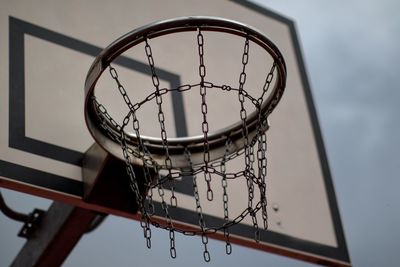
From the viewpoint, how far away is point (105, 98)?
98.4 inches

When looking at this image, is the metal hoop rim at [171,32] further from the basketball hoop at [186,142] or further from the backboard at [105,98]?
the backboard at [105,98]

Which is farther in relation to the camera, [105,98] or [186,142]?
[105,98]

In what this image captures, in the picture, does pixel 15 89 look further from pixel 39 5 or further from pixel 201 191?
pixel 201 191

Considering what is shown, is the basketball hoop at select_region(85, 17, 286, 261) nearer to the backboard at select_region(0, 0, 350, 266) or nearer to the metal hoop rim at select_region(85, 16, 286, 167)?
A: the metal hoop rim at select_region(85, 16, 286, 167)

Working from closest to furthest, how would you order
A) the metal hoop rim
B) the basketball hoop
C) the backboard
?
the metal hoop rim < the basketball hoop < the backboard

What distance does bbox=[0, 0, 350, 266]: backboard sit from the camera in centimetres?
231

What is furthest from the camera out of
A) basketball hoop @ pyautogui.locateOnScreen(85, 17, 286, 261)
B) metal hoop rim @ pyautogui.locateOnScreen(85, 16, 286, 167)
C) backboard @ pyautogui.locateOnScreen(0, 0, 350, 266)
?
backboard @ pyautogui.locateOnScreen(0, 0, 350, 266)

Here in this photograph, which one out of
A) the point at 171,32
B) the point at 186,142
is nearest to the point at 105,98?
the point at 186,142

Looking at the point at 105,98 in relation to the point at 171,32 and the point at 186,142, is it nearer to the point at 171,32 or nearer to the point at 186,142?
the point at 186,142

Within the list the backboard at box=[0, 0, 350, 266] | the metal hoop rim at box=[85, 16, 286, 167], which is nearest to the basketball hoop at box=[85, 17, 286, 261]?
the metal hoop rim at box=[85, 16, 286, 167]

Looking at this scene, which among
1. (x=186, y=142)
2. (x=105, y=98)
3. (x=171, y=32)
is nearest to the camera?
(x=171, y=32)

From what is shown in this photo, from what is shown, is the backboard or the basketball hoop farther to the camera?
the backboard

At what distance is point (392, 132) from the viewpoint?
507 centimetres

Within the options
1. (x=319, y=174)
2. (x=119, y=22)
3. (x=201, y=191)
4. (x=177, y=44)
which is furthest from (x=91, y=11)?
(x=319, y=174)
